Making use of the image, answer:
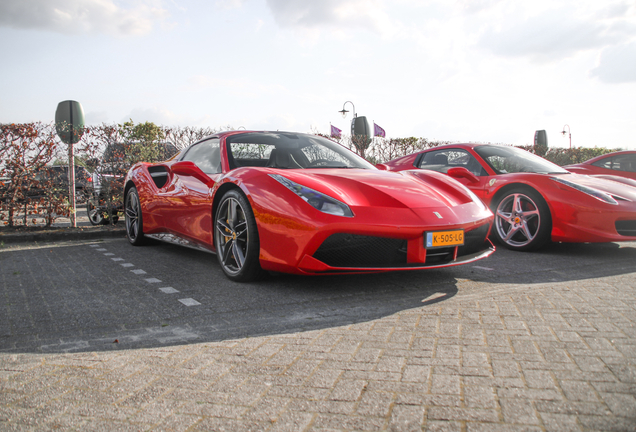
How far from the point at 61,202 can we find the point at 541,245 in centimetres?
732

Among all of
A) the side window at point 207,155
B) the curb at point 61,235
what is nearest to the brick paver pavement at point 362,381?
the side window at point 207,155

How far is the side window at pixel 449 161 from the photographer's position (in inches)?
245

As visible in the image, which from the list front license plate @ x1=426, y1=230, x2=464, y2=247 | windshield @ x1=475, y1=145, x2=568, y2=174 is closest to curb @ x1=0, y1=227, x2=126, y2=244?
windshield @ x1=475, y1=145, x2=568, y2=174

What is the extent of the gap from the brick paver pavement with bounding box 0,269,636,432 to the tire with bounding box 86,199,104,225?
22.4 ft

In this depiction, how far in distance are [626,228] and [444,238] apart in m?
2.75

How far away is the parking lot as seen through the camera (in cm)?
167

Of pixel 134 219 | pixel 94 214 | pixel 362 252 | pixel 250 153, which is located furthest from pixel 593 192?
pixel 94 214

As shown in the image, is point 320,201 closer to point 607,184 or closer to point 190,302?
point 190,302

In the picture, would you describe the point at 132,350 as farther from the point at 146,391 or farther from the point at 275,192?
the point at 275,192

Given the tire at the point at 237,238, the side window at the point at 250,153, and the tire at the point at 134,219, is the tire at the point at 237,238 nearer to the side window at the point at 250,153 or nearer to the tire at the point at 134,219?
the side window at the point at 250,153

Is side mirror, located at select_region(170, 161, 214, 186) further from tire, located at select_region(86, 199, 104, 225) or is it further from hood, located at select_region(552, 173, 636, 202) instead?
tire, located at select_region(86, 199, 104, 225)

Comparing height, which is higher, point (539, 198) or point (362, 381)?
point (539, 198)

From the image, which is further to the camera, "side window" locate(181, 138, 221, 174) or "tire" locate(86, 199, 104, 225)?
"tire" locate(86, 199, 104, 225)

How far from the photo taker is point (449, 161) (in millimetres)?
6527
